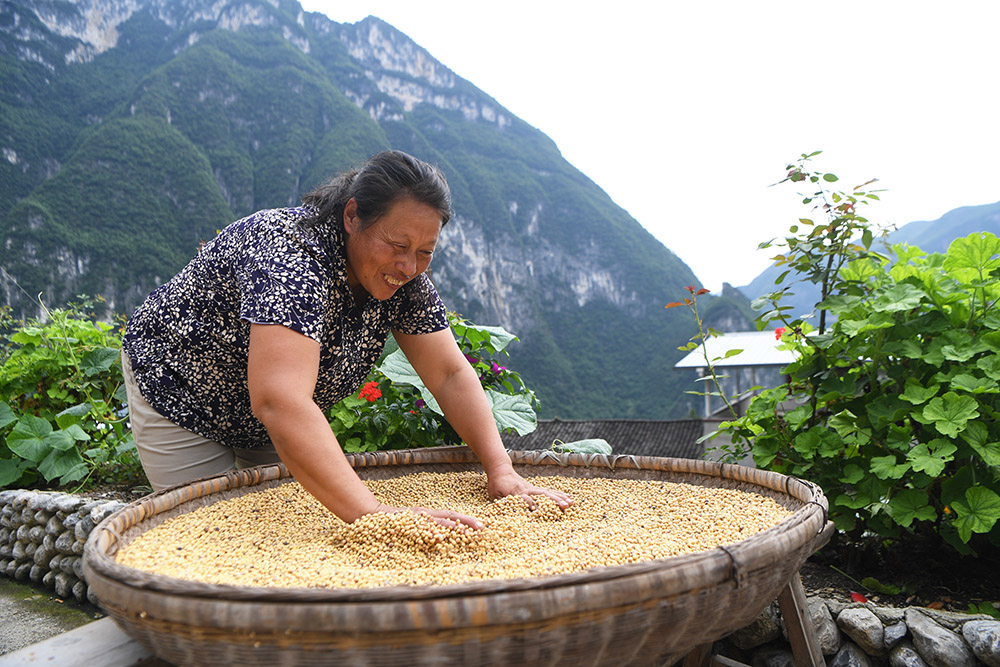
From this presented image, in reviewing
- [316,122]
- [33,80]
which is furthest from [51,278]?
[316,122]

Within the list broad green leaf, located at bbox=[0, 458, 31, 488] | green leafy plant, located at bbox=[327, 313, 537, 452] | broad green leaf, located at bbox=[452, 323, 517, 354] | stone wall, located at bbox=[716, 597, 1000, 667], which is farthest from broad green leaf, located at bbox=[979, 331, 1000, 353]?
broad green leaf, located at bbox=[0, 458, 31, 488]

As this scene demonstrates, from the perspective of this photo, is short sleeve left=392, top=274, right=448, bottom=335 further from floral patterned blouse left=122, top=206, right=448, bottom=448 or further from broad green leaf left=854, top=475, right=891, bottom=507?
broad green leaf left=854, top=475, right=891, bottom=507

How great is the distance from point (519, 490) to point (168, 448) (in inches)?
34.0

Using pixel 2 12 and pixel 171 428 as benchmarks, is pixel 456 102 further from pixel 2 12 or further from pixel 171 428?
pixel 171 428

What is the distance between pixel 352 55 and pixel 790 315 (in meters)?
82.0

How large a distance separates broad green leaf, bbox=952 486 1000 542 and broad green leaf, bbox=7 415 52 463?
3283 mm

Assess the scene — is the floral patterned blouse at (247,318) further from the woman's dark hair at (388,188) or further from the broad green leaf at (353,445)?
the broad green leaf at (353,445)

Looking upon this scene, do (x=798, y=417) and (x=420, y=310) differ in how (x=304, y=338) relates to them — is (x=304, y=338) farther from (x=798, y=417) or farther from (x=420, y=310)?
(x=798, y=417)

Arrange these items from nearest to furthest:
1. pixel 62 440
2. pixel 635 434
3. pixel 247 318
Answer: pixel 247 318 < pixel 62 440 < pixel 635 434

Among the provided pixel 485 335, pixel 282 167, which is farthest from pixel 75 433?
pixel 282 167

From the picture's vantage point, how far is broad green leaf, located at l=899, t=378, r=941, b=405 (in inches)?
62.2

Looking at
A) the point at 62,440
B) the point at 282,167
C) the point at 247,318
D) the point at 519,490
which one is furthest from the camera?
the point at 282,167

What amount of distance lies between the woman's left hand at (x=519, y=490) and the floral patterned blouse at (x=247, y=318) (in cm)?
39

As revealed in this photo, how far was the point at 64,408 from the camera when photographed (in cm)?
342
